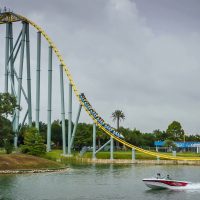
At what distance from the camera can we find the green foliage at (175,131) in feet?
578

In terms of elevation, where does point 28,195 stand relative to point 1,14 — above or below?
below

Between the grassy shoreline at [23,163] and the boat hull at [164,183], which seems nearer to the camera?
the boat hull at [164,183]

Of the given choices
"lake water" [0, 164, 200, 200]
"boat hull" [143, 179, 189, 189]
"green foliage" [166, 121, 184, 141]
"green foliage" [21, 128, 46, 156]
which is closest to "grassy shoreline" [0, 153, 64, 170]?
"lake water" [0, 164, 200, 200]

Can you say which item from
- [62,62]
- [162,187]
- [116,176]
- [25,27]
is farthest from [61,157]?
[162,187]

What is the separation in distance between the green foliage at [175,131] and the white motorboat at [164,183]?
118462 mm

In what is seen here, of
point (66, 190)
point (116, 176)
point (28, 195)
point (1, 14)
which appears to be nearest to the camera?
point (28, 195)

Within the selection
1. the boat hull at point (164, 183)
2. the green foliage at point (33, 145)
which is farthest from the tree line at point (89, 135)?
the boat hull at point (164, 183)

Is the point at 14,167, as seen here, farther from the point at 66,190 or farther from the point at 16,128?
the point at 16,128

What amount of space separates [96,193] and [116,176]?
20.6m

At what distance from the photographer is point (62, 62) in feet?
401

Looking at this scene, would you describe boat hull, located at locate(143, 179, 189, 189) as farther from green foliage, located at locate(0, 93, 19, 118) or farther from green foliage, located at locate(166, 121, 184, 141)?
green foliage, located at locate(166, 121, 184, 141)

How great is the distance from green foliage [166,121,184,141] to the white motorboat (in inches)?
4664

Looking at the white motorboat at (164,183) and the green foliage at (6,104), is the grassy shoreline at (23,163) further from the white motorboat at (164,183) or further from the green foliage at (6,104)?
the white motorboat at (164,183)

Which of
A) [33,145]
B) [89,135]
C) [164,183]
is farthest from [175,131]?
[164,183]
